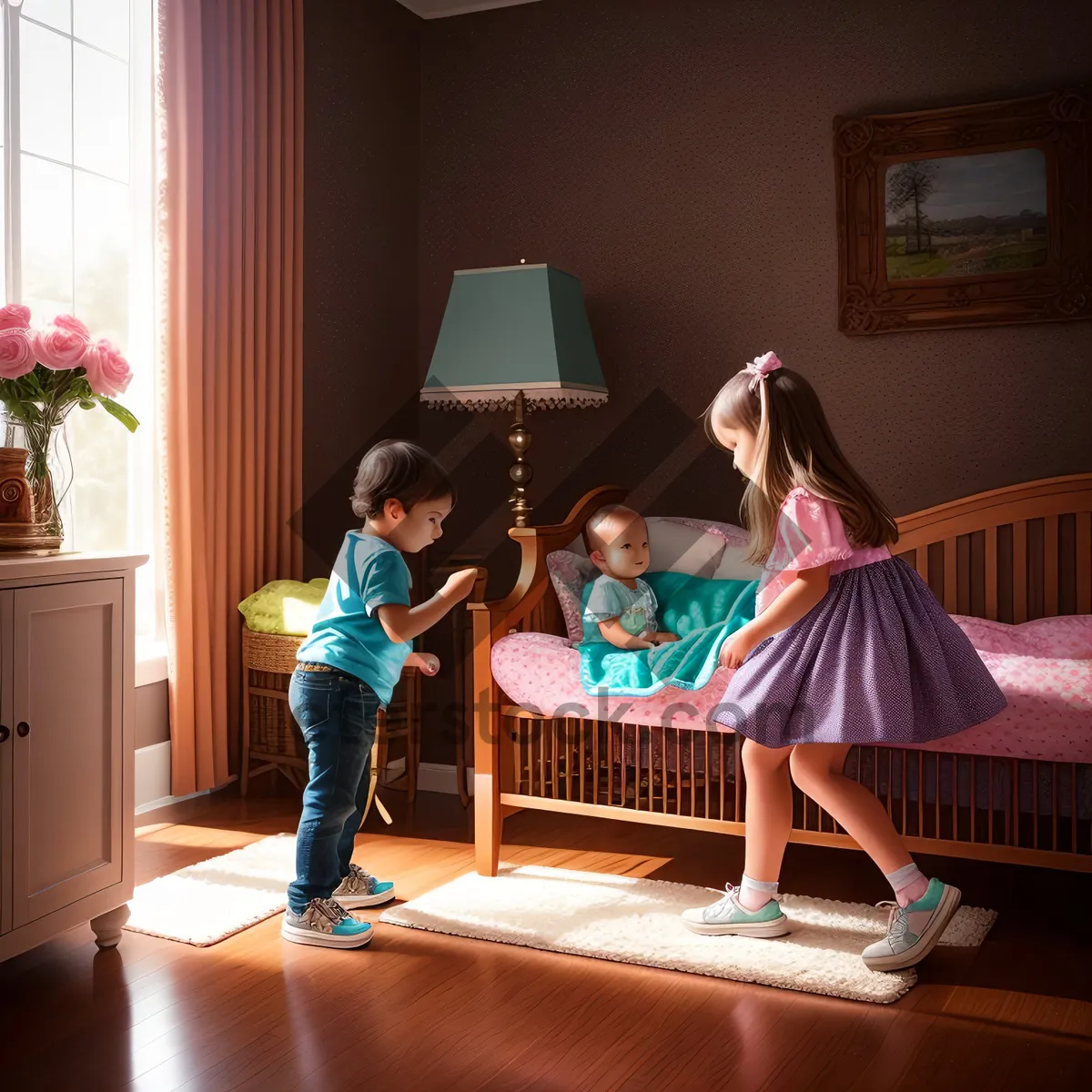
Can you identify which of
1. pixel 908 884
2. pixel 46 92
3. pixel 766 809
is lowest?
pixel 908 884

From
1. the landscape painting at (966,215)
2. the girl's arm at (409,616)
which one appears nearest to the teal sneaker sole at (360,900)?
the girl's arm at (409,616)

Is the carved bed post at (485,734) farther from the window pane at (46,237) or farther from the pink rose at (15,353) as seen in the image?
the window pane at (46,237)

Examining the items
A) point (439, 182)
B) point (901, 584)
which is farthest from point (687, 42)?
point (901, 584)

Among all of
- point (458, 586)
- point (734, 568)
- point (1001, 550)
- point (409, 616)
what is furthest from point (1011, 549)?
point (409, 616)

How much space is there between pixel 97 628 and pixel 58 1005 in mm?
612

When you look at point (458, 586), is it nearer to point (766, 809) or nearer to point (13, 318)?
point (766, 809)

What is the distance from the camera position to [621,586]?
2650mm

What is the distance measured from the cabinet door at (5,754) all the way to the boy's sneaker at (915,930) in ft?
4.58

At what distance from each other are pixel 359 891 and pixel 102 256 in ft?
5.44

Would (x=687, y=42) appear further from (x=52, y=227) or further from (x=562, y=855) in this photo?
(x=562, y=855)

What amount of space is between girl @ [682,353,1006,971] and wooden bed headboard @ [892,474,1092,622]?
0.81 metres

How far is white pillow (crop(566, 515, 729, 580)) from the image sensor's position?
2.87m

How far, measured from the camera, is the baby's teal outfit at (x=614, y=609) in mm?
2615

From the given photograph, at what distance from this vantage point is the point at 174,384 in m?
2.87
